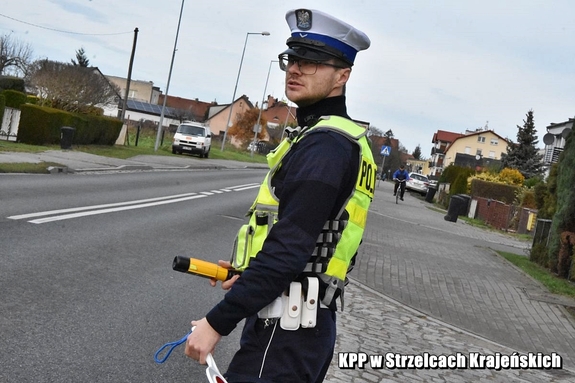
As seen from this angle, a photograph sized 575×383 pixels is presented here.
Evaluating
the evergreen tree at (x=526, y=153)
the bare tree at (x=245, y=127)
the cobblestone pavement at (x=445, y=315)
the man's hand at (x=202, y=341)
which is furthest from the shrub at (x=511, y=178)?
the bare tree at (x=245, y=127)

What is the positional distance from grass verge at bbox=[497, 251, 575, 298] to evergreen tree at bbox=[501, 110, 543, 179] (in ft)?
184

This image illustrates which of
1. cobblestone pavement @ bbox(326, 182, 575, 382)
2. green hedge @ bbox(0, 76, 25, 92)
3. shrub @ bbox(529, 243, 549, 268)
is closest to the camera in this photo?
cobblestone pavement @ bbox(326, 182, 575, 382)

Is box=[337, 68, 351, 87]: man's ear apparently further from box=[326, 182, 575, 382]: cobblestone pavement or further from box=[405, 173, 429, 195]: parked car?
box=[405, 173, 429, 195]: parked car

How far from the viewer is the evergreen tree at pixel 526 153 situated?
72.4m

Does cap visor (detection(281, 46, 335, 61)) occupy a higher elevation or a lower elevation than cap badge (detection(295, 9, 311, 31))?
lower

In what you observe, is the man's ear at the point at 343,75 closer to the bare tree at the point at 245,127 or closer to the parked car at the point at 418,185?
the parked car at the point at 418,185

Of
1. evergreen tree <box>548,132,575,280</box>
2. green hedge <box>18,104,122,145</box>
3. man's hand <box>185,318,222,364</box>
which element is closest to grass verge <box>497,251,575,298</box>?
evergreen tree <box>548,132,575,280</box>

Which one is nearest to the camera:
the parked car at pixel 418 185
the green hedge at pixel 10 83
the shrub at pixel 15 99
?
the shrub at pixel 15 99

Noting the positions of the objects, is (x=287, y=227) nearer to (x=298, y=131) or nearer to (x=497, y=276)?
(x=298, y=131)

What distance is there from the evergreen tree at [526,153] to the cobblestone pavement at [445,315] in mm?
58020

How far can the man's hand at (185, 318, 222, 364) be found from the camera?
2521mm

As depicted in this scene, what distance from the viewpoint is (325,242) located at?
266 cm

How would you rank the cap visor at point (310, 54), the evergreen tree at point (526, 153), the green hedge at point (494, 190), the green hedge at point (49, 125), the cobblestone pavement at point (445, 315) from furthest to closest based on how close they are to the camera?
1. the evergreen tree at point (526, 153)
2. the green hedge at point (494, 190)
3. the green hedge at point (49, 125)
4. the cobblestone pavement at point (445, 315)
5. the cap visor at point (310, 54)

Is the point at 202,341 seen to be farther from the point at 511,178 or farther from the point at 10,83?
the point at 511,178
